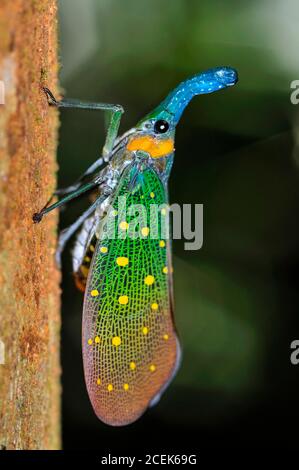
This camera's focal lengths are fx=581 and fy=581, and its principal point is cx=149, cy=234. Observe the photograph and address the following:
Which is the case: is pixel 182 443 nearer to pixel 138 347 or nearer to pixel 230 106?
pixel 138 347

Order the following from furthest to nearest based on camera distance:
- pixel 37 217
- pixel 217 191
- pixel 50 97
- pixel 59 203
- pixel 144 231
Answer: pixel 217 191 < pixel 144 231 < pixel 59 203 < pixel 50 97 < pixel 37 217

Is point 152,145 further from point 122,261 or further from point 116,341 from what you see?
point 116,341

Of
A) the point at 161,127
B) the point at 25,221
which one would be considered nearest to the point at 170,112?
the point at 161,127

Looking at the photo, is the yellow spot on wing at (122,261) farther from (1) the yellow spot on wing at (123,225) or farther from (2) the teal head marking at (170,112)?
(2) the teal head marking at (170,112)

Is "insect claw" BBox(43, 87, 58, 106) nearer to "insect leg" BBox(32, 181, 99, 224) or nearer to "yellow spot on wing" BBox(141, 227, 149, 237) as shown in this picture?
"insect leg" BBox(32, 181, 99, 224)

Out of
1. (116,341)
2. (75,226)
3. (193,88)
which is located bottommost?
(116,341)

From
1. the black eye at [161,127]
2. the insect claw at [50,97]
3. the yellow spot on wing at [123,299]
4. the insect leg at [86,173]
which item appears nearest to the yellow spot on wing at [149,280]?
the yellow spot on wing at [123,299]
